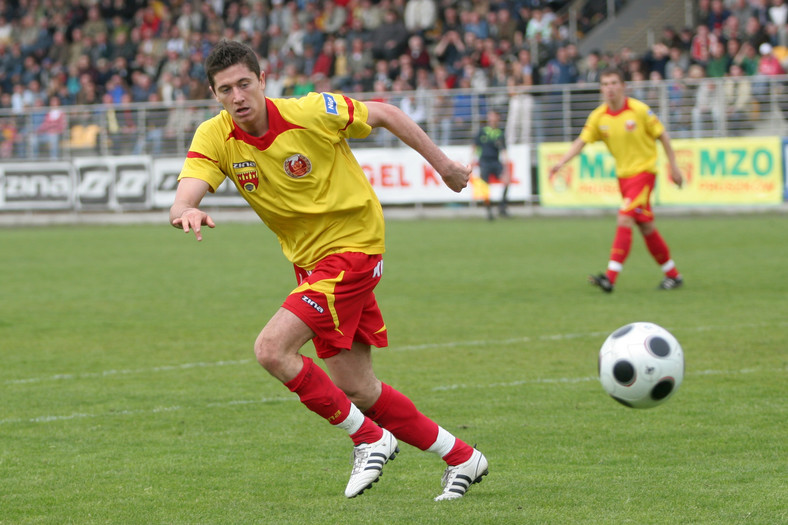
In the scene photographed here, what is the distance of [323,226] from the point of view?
4.86 metres

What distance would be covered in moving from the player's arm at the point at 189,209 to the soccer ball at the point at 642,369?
76.8 inches

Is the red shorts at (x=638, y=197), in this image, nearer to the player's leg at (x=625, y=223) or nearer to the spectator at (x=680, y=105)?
the player's leg at (x=625, y=223)

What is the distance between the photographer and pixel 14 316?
11219 mm

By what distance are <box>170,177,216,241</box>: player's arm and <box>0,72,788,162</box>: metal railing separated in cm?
1844

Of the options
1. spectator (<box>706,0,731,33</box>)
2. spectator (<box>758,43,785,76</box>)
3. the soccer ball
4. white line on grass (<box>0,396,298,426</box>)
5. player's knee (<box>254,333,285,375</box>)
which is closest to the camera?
player's knee (<box>254,333,285,375</box>)

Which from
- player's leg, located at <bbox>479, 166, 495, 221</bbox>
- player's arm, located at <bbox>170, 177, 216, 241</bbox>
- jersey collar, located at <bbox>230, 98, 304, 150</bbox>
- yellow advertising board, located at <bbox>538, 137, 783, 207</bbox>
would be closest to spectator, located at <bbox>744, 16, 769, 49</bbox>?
yellow advertising board, located at <bbox>538, 137, 783, 207</bbox>

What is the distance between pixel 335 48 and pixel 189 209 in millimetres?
23013

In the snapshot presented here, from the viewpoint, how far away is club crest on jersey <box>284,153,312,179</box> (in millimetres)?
4766

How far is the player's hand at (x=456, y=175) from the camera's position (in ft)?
16.0

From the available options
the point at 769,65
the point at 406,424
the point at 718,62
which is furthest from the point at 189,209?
the point at 718,62

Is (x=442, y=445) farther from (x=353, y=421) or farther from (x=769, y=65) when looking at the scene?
(x=769, y=65)

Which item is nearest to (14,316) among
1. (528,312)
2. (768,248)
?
(528,312)

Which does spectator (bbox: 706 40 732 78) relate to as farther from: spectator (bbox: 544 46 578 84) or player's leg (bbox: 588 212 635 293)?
player's leg (bbox: 588 212 635 293)

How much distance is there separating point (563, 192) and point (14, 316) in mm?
13032
